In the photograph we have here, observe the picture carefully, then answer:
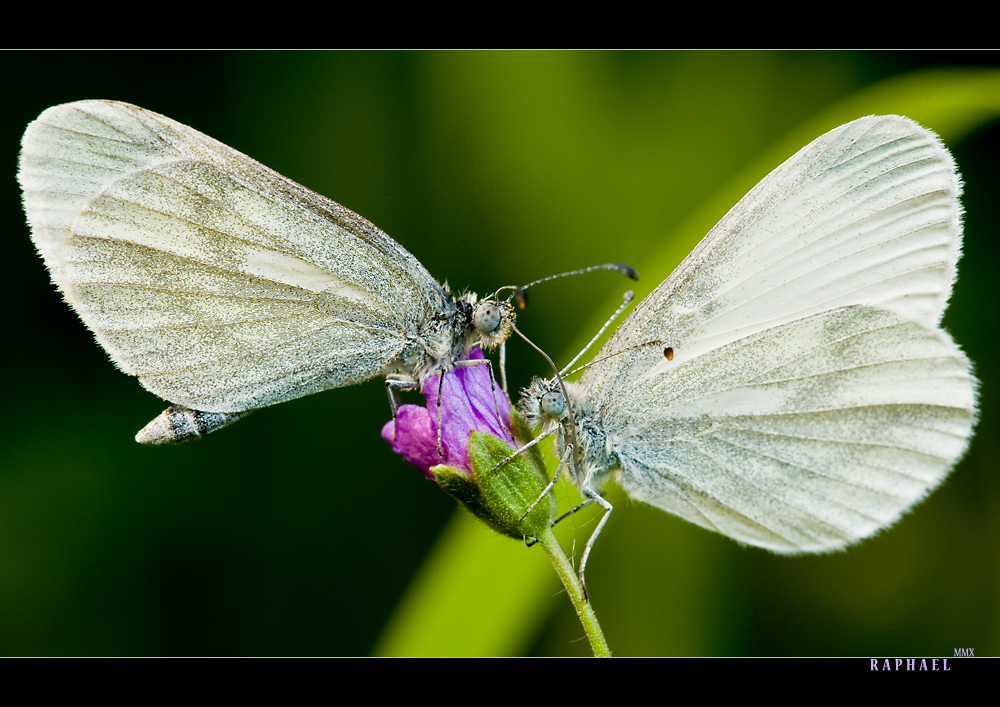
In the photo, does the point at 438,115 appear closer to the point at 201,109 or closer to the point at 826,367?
the point at 201,109

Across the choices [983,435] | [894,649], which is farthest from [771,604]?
[983,435]

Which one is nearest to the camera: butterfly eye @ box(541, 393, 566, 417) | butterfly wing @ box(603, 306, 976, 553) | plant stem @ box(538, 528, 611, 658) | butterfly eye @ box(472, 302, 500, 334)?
plant stem @ box(538, 528, 611, 658)

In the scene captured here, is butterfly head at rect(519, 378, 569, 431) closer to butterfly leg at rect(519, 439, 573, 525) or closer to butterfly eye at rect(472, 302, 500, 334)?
butterfly leg at rect(519, 439, 573, 525)

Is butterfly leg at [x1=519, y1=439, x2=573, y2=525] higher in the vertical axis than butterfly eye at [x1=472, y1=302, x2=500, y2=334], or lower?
lower

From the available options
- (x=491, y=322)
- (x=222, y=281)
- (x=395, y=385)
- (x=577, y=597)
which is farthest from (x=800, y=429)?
(x=222, y=281)

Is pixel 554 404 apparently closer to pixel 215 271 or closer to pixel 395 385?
pixel 395 385

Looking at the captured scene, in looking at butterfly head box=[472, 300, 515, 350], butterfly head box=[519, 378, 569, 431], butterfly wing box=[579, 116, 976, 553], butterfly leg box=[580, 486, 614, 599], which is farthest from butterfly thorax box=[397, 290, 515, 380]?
butterfly leg box=[580, 486, 614, 599]

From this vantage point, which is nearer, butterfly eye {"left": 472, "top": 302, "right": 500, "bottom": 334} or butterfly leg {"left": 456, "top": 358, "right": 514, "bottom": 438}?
butterfly leg {"left": 456, "top": 358, "right": 514, "bottom": 438}
